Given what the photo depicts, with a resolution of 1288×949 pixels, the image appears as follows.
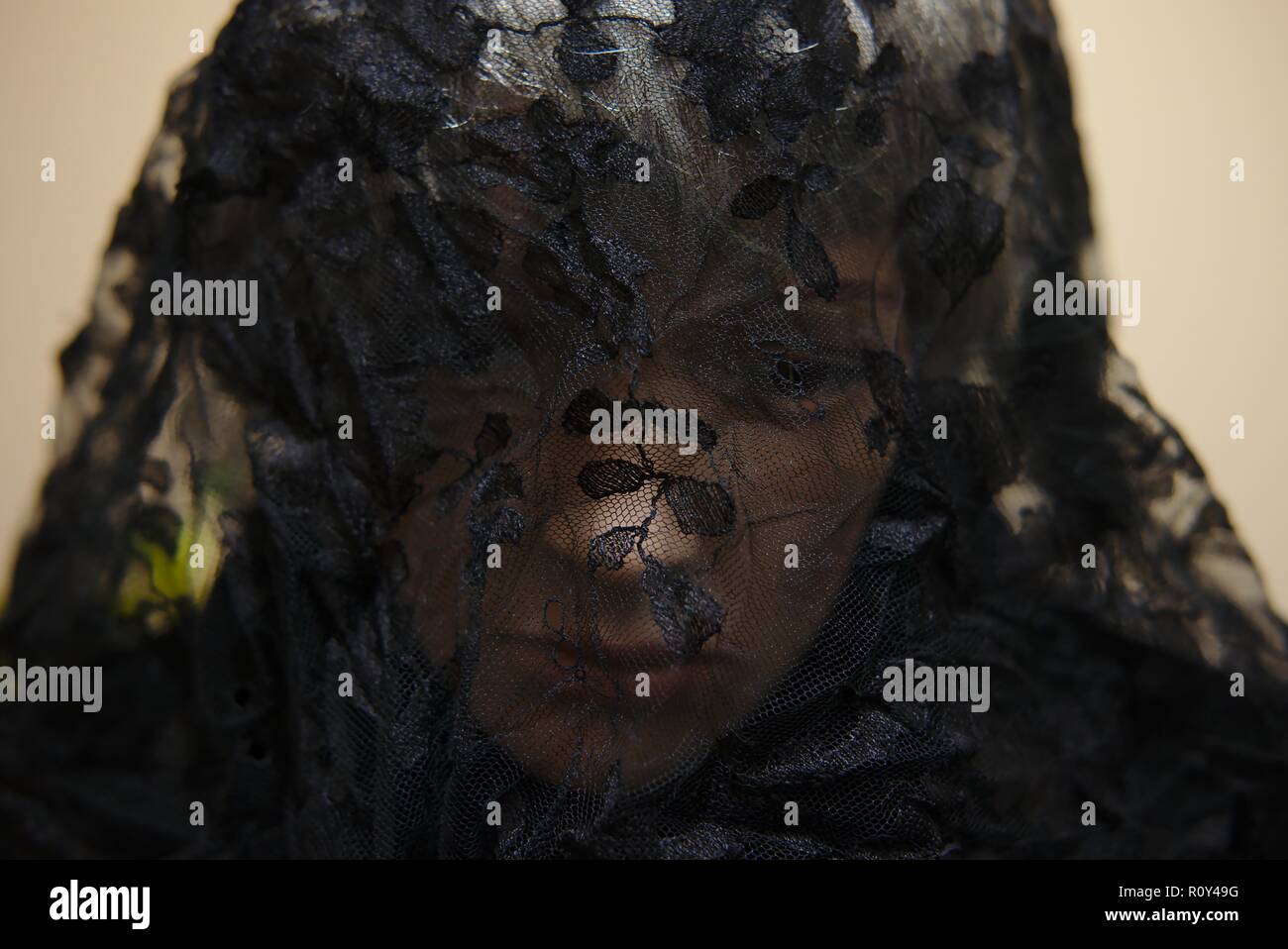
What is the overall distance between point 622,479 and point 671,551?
0.06 meters

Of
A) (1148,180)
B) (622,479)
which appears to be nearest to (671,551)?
(622,479)

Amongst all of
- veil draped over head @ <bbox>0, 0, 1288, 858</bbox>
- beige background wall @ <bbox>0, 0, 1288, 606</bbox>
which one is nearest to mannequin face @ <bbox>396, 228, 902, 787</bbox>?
veil draped over head @ <bbox>0, 0, 1288, 858</bbox>

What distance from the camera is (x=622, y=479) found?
0.69 m

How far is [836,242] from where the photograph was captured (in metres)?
0.71

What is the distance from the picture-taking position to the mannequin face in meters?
0.69

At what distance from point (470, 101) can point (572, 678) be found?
43 cm

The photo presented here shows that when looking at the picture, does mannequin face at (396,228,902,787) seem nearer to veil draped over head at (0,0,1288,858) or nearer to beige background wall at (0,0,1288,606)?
veil draped over head at (0,0,1288,858)

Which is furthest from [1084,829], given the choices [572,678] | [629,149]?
[629,149]

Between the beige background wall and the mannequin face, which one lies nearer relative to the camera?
the mannequin face

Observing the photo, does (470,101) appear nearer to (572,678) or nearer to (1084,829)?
(572,678)

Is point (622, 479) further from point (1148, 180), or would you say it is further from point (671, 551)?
point (1148, 180)

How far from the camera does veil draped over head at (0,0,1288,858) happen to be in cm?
69

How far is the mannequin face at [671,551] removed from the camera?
0.69 meters

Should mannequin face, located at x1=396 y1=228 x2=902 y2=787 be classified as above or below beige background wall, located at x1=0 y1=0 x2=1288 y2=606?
below
